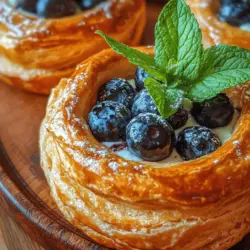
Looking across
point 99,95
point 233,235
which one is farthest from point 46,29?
point 233,235

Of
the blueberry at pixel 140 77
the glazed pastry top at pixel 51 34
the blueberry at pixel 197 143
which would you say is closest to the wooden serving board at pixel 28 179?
the glazed pastry top at pixel 51 34

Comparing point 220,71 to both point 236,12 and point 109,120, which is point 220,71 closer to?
point 109,120

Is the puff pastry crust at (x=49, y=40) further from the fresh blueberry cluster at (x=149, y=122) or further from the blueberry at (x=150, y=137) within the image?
the blueberry at (x=150, y=137)

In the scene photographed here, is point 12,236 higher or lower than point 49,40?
lower

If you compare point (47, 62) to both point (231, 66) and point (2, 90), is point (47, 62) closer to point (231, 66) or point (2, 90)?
point (2, 90)

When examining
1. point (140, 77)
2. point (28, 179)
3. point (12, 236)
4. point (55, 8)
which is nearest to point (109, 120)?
point (140, 77)

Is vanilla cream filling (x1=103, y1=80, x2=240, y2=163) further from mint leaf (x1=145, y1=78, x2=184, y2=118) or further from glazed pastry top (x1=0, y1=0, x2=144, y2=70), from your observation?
glazed pastry top (x1=0, y1=0, x2=144, y2=70)

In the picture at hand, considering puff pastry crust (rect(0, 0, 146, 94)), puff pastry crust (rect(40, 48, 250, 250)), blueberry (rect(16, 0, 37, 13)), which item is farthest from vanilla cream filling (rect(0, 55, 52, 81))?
puff pastry crust (rect(40, 48, 250, 250))
